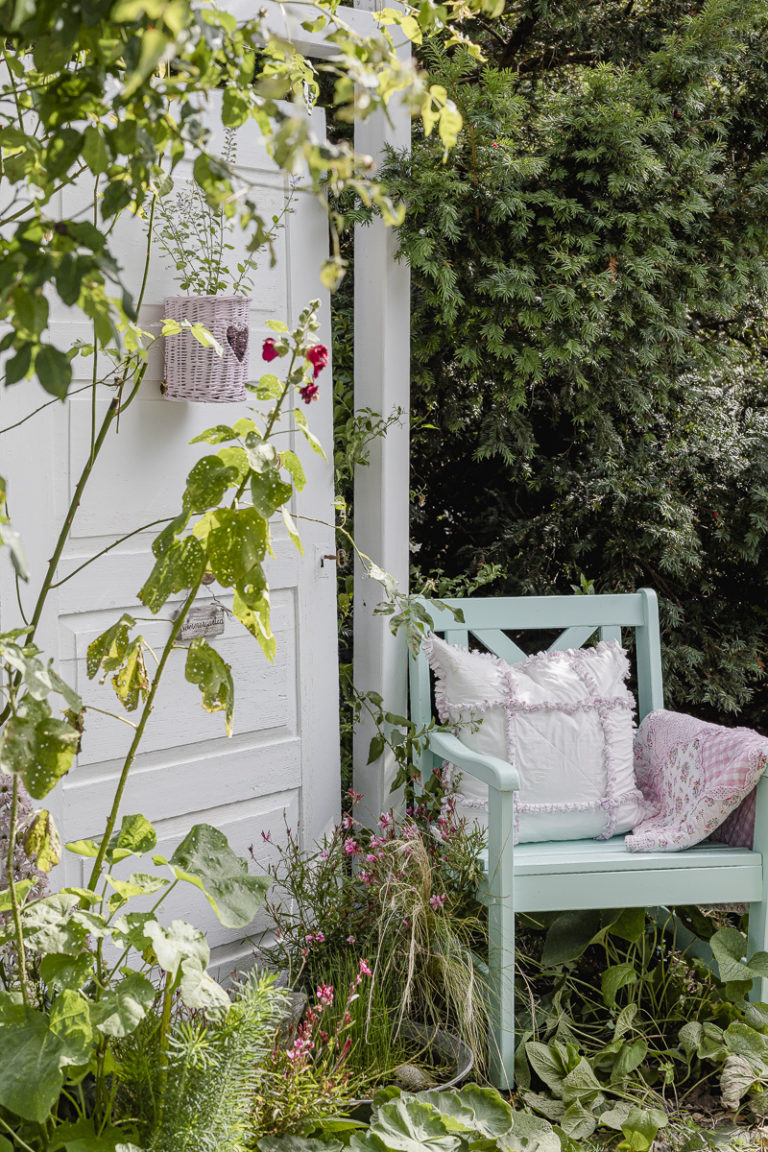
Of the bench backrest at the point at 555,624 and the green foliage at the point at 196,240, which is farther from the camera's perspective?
the bench backrest at the point at 555,624

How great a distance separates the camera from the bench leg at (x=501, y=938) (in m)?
2.14

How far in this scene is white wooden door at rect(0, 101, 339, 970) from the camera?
79.2 inches

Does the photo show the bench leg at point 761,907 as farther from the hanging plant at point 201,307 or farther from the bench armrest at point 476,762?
the hanging plant at point 201,307

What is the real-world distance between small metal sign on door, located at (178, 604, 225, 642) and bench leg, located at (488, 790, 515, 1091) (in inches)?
26.4

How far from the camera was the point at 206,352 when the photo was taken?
2.04 m

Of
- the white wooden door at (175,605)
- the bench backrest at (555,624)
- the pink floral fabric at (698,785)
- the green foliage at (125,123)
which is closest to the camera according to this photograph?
the green foliage at (125,123)

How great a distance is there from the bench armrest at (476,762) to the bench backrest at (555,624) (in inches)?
5.1

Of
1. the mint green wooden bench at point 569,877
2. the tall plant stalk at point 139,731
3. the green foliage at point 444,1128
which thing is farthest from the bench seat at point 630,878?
the tall plant stalk at point 139,731

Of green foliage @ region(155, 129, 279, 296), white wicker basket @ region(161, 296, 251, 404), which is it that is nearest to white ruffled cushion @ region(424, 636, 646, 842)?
white wicker basket @ region(161, 296, 251, 404)

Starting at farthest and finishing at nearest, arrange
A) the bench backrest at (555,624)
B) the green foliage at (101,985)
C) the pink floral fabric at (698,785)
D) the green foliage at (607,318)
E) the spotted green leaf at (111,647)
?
the bench backrest at (555,624) < the green foliage at (607,318) < the pink floral fabric at (698,785) < the spotted green leaf at (111,647) < the green foliage at (101,985)

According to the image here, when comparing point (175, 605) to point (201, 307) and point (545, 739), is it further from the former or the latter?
point (545, 739)

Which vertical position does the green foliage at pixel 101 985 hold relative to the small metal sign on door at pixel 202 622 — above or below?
below

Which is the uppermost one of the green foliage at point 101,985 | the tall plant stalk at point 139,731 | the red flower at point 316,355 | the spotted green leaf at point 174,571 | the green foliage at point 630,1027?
the red flower at point 316,355

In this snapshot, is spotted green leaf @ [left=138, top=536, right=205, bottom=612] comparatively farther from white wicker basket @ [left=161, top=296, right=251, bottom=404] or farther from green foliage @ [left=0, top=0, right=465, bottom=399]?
white wicker basket @ [left=161, top=296, right=251, bottom=404]
